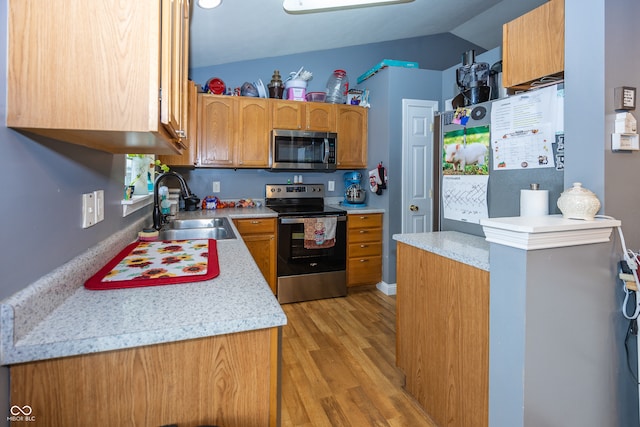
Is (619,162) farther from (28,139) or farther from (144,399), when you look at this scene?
(28,139)

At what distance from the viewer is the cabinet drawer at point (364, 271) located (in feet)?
12.0

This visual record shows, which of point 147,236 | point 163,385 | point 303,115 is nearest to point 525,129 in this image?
point 163,385

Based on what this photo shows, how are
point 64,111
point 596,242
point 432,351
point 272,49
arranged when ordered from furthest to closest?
point 272,49
point 432,351
point 596,242
point 64,111

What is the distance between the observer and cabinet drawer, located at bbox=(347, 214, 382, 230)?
362cm

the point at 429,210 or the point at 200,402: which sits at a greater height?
A: the point at 429,210

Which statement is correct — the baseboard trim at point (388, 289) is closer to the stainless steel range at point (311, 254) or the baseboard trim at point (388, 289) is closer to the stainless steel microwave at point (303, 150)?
the stainless steel range at point (311, 254)

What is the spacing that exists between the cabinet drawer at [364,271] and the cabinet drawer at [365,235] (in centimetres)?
21

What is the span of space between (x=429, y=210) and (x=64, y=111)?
3.54 meters

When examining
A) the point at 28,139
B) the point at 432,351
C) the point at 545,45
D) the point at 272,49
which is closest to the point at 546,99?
the point at 545,45

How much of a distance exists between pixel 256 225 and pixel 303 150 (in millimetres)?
975

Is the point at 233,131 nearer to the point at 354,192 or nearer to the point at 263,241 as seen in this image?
the point at 263,241

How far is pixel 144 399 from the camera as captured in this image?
776 mm

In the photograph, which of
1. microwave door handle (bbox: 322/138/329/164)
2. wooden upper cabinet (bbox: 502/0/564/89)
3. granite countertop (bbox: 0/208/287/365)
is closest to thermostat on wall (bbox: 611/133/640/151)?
wooden upper cabinet (bbox: 502/0/564/89)

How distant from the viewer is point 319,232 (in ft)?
11.3
